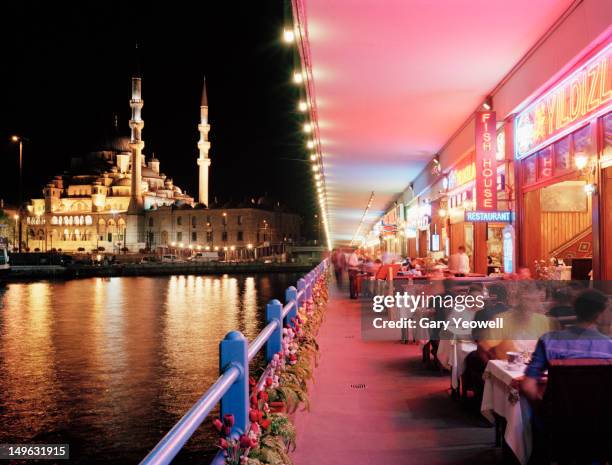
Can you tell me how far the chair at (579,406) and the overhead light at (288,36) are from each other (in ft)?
20.2

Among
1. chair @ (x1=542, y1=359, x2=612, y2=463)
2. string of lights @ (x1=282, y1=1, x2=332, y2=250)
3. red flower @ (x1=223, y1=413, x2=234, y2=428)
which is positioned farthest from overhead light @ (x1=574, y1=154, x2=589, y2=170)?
red flower @ (x1=223, y1=413, x2=234, y2=428)

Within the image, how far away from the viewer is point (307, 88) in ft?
38.7

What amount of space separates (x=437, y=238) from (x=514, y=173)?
10107 millimetres

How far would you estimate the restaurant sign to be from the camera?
1217cm

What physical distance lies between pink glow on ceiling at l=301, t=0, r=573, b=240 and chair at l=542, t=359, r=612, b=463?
5576 millimetres

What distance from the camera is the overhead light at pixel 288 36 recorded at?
27.7 ft

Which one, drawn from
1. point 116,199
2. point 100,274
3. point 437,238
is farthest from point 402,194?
point 116,199

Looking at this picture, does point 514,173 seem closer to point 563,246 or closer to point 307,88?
point 563,246

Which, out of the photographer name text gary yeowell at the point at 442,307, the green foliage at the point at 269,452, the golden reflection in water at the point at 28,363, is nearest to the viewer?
the green foliage at the point at 269,452

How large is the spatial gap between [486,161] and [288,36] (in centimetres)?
548

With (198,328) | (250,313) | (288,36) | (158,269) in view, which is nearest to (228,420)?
(288,36)

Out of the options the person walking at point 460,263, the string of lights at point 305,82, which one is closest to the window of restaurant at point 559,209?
the person walking at point 460,263

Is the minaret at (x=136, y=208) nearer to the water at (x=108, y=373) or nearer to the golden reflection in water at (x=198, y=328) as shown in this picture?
the golden reflection in water at (x=198, y=328)

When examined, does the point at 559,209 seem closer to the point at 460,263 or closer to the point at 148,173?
the point at 460,263
